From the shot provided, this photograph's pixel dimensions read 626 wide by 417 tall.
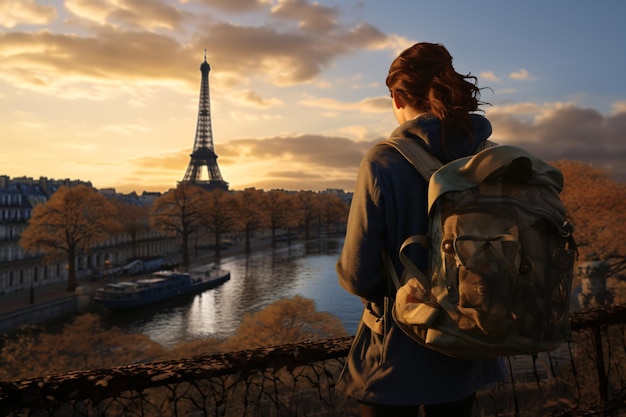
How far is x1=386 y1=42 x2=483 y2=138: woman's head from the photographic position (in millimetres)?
2178

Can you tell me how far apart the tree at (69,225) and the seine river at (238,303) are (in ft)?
27.3

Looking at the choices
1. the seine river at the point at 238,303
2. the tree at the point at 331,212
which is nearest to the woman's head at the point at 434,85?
the seine river at the point at 238,303

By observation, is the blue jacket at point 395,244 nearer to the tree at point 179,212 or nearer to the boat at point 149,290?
the boat at point 149,290

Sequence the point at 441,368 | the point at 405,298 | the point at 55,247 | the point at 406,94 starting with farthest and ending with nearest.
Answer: the point at 55,247
the point at 406,94
the point at 441,368
the point at 405,298

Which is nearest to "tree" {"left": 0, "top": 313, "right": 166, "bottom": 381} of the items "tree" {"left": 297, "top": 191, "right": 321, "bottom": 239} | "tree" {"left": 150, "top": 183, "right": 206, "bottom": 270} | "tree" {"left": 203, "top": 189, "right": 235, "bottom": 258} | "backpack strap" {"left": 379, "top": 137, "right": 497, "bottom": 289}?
"backpack strap" {"left": 379, "top": 137, "right": 497, "bottom": 289}

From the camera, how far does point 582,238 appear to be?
92.4 ft

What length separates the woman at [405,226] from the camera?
217cm

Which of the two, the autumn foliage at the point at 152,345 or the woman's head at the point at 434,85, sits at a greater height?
the woman's head at the point at 434,85

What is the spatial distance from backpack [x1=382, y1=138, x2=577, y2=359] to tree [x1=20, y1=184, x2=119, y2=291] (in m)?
41.5

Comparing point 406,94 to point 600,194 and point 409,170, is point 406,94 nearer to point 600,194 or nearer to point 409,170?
point 409,170

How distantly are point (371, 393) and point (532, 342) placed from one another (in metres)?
0.75

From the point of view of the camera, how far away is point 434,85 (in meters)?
2.24

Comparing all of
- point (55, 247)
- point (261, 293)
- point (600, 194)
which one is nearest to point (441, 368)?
point (600, 194)

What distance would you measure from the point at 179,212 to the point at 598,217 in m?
43.2
